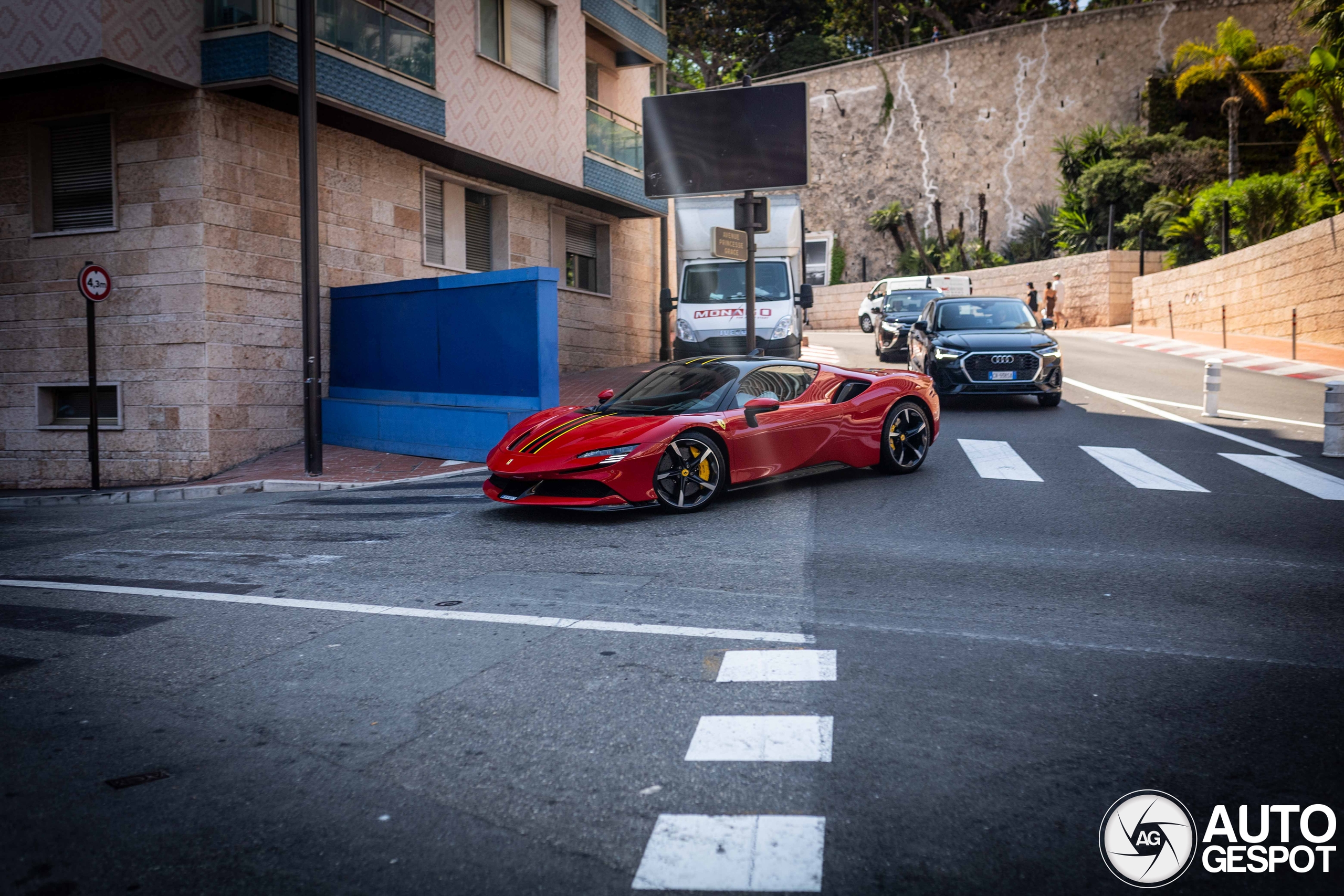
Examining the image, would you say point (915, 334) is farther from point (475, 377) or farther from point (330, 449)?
point (330, 449)

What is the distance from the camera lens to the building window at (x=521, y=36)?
1794cm

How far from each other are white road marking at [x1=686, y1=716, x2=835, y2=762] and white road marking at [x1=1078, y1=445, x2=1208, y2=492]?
6731 mm

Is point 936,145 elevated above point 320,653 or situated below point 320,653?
above

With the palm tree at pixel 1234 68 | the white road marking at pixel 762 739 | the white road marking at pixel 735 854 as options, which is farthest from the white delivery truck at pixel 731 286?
the palm tree at pixel 1234 68

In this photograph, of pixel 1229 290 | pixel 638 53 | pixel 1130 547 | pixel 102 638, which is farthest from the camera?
pixel 1229 290

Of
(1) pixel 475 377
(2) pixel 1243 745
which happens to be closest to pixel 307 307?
(1) pixel 475 377

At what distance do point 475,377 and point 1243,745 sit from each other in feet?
35.5

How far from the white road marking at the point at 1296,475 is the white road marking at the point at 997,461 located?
2137 millimetres

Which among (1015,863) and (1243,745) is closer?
(1015,863)

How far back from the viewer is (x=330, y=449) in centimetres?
1442

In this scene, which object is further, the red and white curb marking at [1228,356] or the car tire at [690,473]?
the red and white curb marking at [1228,356]

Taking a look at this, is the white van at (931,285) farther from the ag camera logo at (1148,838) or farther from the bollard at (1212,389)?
the ag camera logo at (1148,838)

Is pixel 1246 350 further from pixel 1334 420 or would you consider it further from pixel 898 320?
pixel 1334 420

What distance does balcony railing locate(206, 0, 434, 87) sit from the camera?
43.3 feet
